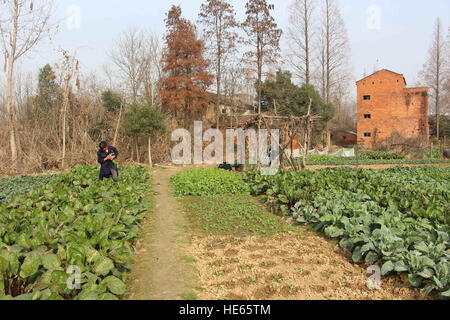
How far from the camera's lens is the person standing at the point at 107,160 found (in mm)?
8129

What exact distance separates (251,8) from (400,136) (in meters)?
15.6

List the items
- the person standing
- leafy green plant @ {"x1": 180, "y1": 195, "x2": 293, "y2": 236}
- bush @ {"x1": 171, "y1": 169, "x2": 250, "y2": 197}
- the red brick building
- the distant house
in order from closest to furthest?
leafy green plant @ {"x1": 180, "y1": 195, "x2": 293, "y2": 236}, the person standing, bush @ {"x1": 171, "y1": 169, "x2": 250, "y2": 197}, the red brick building, the distant house

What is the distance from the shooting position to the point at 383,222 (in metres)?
4.70

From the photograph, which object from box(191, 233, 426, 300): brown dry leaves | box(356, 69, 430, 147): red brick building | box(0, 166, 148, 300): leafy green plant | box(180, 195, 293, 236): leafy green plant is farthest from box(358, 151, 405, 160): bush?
box(0, 166, 148, 300): leafy green plant

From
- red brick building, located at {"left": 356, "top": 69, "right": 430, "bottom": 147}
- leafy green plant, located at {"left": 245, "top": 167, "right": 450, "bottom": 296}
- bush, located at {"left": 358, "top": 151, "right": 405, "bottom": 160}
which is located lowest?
leafy green plant, located at {"left": 245, "top": 167, "right": 450, "bottom": 296}

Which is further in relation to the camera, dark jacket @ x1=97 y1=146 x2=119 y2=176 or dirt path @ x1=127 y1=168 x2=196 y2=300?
dark jacket @ x1=97 y1=146 x2=119 y2=176

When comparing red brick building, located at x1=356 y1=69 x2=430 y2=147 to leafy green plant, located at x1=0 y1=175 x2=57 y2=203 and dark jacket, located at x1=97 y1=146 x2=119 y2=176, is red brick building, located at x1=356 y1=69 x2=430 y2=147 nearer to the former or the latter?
dark jacket, located at x1=97 y1=146 x2=119 y2=176

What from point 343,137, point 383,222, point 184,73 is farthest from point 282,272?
point 343,137

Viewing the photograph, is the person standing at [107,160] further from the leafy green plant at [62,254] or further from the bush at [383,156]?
the bush at [383,156]

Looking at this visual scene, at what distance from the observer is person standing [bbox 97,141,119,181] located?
26.7 feet

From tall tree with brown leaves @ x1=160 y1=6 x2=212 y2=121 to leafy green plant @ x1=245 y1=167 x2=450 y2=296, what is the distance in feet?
49.7

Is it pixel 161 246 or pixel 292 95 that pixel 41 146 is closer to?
pixel 161 246

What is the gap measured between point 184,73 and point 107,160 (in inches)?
623
